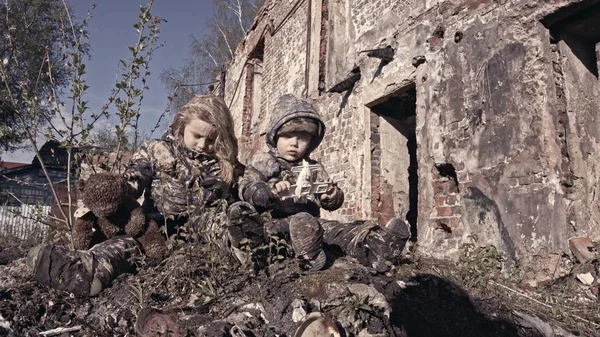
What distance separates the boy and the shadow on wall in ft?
0.92

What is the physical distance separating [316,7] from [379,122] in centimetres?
312

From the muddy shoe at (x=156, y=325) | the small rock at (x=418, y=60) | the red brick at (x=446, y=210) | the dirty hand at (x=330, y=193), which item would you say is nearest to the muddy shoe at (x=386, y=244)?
the dirty hand at (x=330, y=193)

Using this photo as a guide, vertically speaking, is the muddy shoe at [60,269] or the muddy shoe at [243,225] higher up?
the muddy shoe at [243,225]

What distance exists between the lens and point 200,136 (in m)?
3.26

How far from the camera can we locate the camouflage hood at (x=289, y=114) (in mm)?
3324

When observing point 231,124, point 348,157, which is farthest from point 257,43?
point 231,124

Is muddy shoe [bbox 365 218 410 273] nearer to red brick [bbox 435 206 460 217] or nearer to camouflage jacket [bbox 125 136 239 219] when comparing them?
camouflage jacket [bbox 125 136 239 219]

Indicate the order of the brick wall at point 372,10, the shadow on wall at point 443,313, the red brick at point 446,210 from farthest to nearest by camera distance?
the brick wall at point 372,10
the red brick at point 446,210
the shadow on wall at point 443,313

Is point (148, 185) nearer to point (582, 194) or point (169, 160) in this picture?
point (169, 160)

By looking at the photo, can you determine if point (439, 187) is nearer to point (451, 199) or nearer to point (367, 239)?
point (451, 199)

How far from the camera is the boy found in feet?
8.60

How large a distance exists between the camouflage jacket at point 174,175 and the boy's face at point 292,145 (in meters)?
0.48

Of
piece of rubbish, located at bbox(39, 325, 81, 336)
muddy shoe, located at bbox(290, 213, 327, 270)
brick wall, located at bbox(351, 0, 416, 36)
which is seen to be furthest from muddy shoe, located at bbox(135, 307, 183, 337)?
brick wall, located at bbox(351, 0, 416, 36)

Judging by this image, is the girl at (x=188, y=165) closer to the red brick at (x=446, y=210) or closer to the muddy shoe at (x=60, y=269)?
the muddy shoe at (x=60, y=269)
